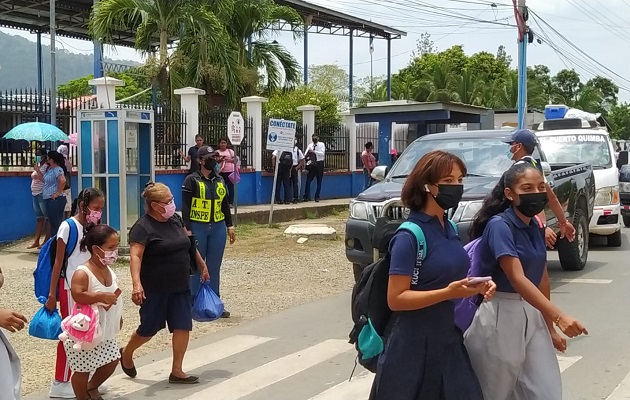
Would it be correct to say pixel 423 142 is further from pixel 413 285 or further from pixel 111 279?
pixel 413 285

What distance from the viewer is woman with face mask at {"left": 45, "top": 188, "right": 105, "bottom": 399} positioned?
6082 mm

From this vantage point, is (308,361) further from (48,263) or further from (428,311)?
(428,311)

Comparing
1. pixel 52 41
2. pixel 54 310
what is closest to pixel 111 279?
pixel 54 310

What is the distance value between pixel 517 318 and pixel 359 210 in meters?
5.83

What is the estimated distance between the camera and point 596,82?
279 feet

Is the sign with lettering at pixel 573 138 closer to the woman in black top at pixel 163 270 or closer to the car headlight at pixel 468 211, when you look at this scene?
the car headlight at pixel 468 211

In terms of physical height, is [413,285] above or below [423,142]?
below

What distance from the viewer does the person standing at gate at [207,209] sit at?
8.19 m

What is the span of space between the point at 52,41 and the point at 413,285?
18398mm

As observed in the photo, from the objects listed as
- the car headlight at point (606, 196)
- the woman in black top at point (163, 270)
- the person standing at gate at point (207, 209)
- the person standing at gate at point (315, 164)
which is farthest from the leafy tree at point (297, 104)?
the woman in black top at point (163, 270)

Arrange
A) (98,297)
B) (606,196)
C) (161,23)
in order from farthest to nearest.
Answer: (161,23)
(606,196)
(98,297)

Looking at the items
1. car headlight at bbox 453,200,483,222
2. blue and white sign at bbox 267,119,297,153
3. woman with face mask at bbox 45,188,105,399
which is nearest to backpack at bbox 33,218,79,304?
woman with face mask at bbox 45,188,105,399

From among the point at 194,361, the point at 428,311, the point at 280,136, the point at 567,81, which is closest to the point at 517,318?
the point at 428,311

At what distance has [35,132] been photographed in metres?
13.7
